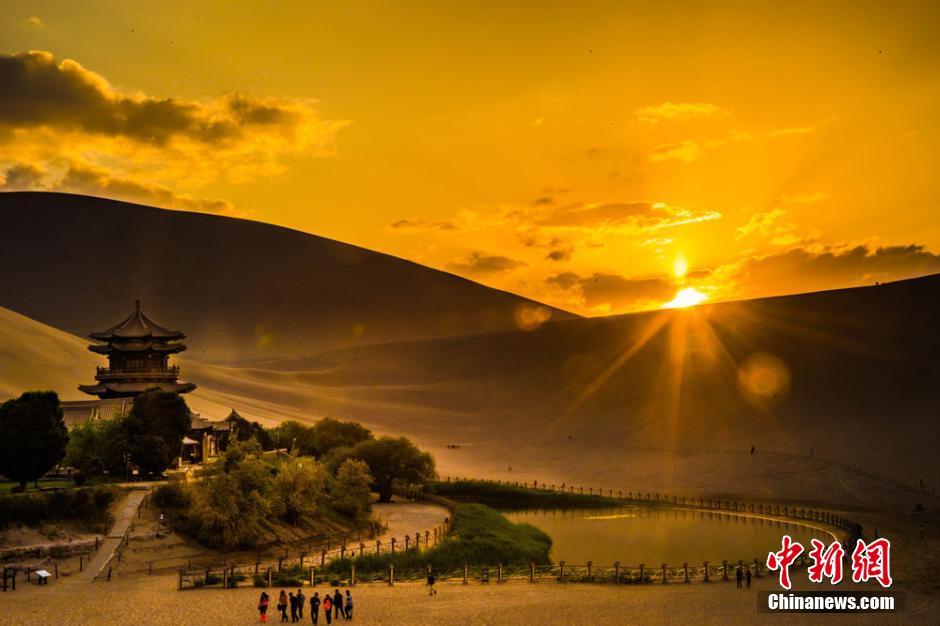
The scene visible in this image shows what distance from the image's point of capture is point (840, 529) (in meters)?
45.6

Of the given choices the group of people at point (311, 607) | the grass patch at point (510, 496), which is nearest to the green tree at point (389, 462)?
the grass patch at point (510, 496)

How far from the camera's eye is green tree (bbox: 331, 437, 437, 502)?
5884 cm

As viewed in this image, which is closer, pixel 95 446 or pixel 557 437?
pixel 95 446

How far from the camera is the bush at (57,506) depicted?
35.0m

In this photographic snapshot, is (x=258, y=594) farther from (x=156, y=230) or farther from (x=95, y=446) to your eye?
(x=156, y=230)

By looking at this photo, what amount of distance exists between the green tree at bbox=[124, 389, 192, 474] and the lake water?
18.2 meters

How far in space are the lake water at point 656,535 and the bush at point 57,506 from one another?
18.3 metres

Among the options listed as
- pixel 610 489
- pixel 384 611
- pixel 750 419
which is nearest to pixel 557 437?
pixel 750 419

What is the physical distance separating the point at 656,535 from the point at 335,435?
26378 mm

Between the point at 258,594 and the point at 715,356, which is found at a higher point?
the point at 715,356

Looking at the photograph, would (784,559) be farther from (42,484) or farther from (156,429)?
(42,484)

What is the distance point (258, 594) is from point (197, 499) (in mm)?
9882

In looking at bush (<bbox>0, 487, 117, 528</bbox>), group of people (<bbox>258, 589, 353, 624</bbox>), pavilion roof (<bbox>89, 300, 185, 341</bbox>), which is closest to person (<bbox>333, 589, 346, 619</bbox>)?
group of people (<bbox>258, 589, 353, 624</bbox>)
